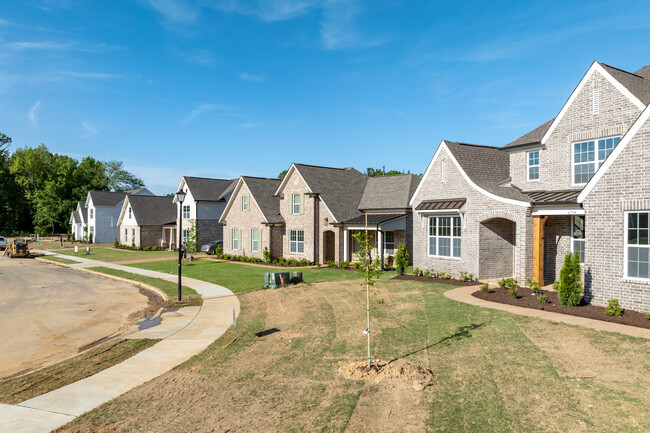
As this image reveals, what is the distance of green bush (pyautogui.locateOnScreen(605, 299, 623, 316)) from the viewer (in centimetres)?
1238

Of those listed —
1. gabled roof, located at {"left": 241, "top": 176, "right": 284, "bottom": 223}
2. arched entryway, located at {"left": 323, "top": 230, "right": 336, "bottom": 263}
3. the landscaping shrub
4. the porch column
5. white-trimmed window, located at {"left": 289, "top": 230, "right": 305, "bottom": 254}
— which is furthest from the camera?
gabled roof, located at {"left": 241, "top": 176, "right": 284, "bottom": 223}

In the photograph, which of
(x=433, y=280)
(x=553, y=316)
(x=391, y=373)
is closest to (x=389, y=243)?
(x=433, y=280)

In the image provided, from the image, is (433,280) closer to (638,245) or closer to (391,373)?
(638,245)

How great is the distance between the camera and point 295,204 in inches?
1300

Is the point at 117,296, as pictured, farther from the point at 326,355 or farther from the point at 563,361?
the point at 563,361

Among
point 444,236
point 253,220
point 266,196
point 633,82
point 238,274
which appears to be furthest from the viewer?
point 266,196

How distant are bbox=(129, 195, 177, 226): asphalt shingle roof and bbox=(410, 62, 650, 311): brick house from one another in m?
38.6

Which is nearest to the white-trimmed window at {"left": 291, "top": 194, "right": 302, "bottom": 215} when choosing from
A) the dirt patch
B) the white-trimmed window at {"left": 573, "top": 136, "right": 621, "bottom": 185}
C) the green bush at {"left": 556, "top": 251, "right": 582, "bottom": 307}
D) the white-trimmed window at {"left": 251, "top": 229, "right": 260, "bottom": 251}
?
the white-trimmed window at {"left": 251, "top": 229, "right": 260, "bottom": 251}

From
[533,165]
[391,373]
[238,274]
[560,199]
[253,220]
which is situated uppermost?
[533,165]

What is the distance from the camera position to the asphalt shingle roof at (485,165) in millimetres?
20430

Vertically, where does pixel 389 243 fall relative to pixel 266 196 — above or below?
below

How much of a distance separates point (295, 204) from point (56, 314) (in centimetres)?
1949

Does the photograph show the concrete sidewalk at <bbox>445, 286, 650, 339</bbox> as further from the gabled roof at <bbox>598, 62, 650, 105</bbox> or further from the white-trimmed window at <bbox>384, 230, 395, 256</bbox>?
the white-trimmed window at <bbox>384, 230, 395, 256</bbox>

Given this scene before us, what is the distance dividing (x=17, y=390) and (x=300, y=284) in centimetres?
1383
